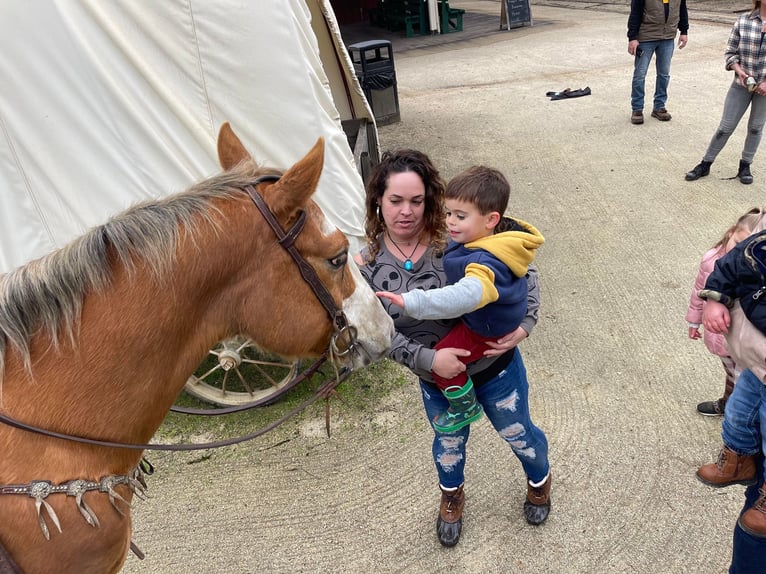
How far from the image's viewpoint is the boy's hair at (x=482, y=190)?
1868 mm

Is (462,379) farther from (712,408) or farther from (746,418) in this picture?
(712,408)

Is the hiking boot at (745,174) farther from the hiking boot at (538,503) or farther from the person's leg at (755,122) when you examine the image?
the hiking boot at (538,503)

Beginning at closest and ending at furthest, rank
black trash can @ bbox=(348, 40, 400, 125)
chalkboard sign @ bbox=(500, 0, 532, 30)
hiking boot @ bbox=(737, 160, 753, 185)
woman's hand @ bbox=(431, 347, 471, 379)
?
woman's hand @ bbox=(431, 347, 471, 379) < hiking boot @ bbox=(737, 160, 753, 185) < black trash can @ bbox=(348, 40, 400, 125) < chalkboard sign @ bbox=(500, 0, 532, 30)

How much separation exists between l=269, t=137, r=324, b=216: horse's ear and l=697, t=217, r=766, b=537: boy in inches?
52.3

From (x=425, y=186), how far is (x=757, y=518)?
1.64 m

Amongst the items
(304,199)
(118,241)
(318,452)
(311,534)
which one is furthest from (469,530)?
(118,241)

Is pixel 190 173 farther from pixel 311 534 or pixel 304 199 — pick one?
pixel 311 534

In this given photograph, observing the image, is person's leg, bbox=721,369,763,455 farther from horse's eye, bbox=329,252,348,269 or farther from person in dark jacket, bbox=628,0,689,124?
person in dark jacket, bbox=628,0,689,124

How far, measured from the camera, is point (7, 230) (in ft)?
9.73

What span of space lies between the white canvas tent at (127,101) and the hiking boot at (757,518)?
2.94m

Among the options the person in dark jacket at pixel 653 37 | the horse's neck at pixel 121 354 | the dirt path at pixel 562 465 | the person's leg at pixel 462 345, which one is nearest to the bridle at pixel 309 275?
the horse's neck at pixel 121 354

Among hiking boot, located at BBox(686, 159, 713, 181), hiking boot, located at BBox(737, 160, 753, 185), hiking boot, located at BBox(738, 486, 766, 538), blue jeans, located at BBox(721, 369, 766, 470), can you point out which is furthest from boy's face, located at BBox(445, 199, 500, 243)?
hiking boot, located at BBox(737, 160, 753, 185)

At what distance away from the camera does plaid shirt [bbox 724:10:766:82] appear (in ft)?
17.2

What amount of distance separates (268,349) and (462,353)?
733 millimetres
